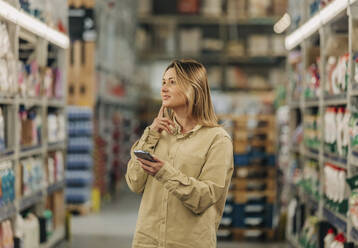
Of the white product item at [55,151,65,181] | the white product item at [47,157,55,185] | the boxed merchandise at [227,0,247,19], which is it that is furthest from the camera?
the boxed merchandise at [227,0,247,19]

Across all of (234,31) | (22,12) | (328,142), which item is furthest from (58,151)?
(234,31)

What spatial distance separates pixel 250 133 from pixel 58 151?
8.36ft

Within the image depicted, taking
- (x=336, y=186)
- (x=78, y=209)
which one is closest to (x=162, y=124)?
(x=336, y=186)

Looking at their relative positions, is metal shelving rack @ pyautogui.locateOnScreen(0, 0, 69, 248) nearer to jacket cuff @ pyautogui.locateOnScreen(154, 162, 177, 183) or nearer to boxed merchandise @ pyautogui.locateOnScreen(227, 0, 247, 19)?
jacket cuff @ pyautogui.locateOnScreen(154, 162, 177, 183)

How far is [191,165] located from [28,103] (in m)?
3.22

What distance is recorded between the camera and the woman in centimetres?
246

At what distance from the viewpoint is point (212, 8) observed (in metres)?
13.5

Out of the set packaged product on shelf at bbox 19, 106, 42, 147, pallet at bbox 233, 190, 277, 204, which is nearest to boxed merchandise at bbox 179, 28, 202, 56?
pallet at bbox 233, 190, 277, 204

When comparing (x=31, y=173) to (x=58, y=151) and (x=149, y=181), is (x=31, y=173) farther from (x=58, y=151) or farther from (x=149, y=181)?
(x=149, y=181)

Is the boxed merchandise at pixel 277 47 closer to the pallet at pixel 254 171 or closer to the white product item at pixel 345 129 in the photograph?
the pallet at pixel 254 171

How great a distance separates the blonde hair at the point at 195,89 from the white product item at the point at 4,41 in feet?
7.81

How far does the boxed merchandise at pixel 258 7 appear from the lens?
43.1 ft

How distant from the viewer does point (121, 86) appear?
1194 cm

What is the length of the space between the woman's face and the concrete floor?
14.4 ft
